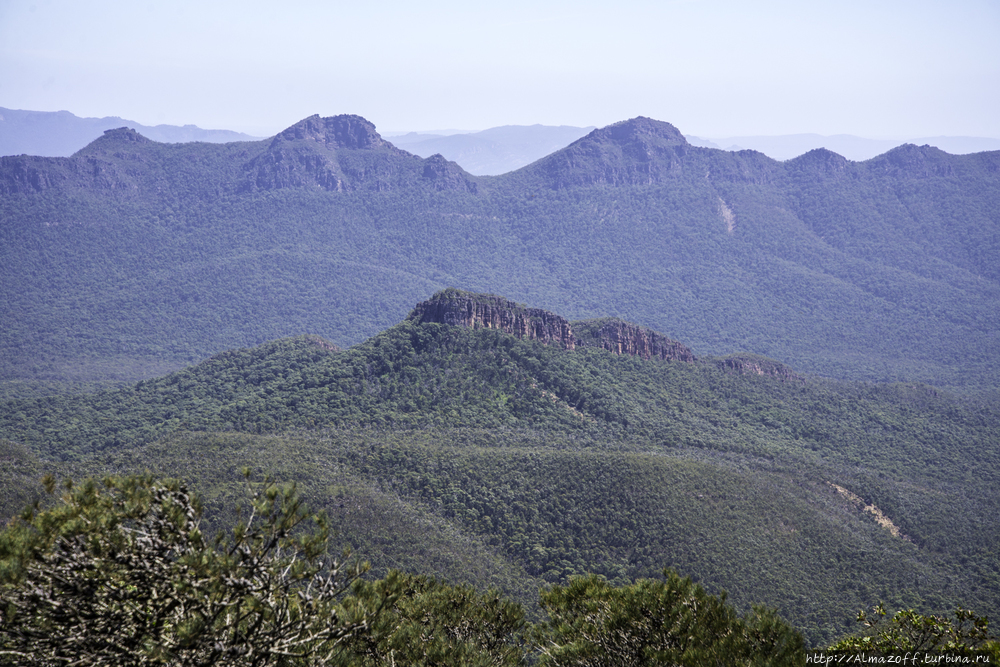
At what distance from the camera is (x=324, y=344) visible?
103312 millimetres

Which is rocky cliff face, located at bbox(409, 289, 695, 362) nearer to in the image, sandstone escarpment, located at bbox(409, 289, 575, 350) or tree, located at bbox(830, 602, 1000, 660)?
sandstone escarpment, located at bbox(409, 289, 575, 350)

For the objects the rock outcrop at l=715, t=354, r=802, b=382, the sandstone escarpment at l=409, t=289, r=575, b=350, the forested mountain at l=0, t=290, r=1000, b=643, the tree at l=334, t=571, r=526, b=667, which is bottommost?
the forested mountain at l=0, t=290, r=1000, b=643

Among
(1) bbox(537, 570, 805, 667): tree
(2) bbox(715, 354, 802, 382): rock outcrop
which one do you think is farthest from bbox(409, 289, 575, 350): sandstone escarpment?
(1) bbox(537, 570, 805, 667): tree

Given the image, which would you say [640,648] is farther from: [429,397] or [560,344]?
[560,344]

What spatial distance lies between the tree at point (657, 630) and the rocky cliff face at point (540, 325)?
6885 centimetres

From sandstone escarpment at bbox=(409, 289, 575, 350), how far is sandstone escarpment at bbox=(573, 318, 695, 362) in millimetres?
5408

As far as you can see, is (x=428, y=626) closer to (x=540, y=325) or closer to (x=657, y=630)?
(x=657, y=630)

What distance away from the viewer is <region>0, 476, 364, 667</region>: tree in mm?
12969

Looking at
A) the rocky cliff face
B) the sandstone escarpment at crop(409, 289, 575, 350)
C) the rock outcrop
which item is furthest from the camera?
the rock outcrop

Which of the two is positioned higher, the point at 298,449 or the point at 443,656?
the point at 443,656

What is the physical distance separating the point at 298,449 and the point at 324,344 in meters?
38.9

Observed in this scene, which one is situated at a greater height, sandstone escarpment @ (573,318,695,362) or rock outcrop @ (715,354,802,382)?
sandstone escarpment @ (573,318,695,362)

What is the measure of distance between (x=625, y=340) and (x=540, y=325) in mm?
14507

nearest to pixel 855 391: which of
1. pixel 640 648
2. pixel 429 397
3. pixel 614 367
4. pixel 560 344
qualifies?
pixel 614 367
